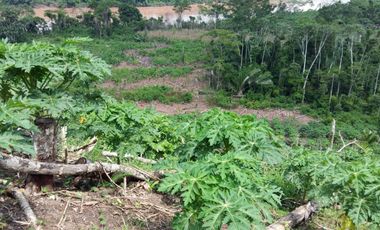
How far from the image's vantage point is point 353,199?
3.77 metres

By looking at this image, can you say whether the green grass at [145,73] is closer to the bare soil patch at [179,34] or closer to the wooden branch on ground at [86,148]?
the bare soil patch at [179,34]

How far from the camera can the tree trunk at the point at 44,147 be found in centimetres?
369

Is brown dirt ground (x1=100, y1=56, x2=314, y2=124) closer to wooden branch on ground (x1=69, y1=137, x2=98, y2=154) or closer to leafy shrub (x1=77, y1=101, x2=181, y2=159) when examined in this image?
wooden branch on ground (x1=69, y1=137, x2=98, y2=154)

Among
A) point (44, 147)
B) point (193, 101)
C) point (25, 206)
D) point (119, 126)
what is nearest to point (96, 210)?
point (25, 206)

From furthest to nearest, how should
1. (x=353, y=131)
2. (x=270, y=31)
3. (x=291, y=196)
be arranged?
(x=270, y=31)
(x=353, y=131)
(x=291, y=196)

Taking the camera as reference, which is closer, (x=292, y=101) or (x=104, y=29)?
(x=292, y=101)

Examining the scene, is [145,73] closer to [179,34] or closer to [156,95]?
[156,95]

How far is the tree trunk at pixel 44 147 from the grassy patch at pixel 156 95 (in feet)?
88.4

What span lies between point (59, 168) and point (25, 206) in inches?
16.3

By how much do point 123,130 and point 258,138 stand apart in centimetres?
147

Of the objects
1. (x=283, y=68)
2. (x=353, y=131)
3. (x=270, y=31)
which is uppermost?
(x=270, y=31)

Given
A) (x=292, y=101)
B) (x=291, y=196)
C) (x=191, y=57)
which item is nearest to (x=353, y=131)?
(x=292, y=101)

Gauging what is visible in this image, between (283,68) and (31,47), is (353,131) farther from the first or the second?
(31,47)

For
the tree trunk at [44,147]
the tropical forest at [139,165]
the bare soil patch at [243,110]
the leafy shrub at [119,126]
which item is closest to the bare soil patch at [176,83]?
the bare soil patch at [243,110]
